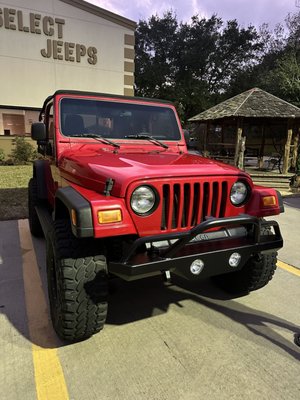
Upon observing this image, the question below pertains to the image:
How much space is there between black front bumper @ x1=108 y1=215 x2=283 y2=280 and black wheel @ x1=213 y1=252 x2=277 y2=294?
1.42ft

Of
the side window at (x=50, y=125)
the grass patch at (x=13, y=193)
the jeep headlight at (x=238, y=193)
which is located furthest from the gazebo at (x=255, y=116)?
the jeep headlight at (x=238, y=193)

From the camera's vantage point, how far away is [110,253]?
7.81 ft

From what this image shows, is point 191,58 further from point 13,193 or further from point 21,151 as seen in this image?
point 13,193

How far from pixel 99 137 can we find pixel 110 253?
1.42 m

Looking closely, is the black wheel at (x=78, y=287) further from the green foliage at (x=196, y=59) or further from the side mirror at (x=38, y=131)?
the green foliage at (x=196, y=59)

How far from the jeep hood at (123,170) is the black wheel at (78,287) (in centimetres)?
46

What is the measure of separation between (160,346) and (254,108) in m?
9.63

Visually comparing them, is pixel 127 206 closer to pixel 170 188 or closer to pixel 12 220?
pixel 170 188

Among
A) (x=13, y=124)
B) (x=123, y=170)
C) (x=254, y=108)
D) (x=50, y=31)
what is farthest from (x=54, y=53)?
(x=123, y=170)

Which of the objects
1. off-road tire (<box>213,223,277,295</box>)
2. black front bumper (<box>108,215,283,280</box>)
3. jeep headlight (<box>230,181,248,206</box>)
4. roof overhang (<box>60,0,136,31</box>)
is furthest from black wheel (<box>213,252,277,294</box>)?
roof overhang (<box>60,0,136,31</box>)

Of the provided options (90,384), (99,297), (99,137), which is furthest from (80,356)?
(99,137)

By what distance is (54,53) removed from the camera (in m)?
13.0

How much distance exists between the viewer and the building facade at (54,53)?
12.3 m

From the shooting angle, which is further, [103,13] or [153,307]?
[103,13]
